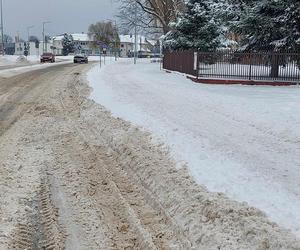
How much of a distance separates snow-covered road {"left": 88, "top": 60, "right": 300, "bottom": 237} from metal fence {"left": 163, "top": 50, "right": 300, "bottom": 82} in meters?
5.32

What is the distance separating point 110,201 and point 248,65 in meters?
18.0

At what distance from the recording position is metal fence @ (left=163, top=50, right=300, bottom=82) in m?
23.0

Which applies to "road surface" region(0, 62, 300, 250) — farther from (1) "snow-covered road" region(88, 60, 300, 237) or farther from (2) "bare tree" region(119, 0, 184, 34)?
(2) "bare tree" region(119, 0, 184, 34)

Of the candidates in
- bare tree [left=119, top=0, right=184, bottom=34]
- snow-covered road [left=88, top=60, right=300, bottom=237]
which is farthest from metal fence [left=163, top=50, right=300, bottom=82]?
bare tree [left=119, top=0, right=184, bottom=34]

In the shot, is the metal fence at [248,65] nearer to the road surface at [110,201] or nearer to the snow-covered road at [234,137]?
the snow-covered road at [234,137]

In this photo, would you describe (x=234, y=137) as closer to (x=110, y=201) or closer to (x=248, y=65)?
(x=110, y=201)

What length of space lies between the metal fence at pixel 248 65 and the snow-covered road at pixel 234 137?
5.32m

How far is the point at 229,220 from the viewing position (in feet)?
17.3

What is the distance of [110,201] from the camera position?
260 inches

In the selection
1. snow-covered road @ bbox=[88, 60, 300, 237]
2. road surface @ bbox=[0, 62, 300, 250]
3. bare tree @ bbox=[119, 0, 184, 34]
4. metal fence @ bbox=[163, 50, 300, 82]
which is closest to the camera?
road surface @ bbox=[0, 62, 300, 250]

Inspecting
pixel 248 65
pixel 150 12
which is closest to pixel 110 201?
pixel 248 65

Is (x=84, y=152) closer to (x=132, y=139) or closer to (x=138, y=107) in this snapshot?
(x=132, y=139)

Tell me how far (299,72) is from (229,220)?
19.3 metres

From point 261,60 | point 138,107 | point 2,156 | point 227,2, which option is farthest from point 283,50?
point 2,156
